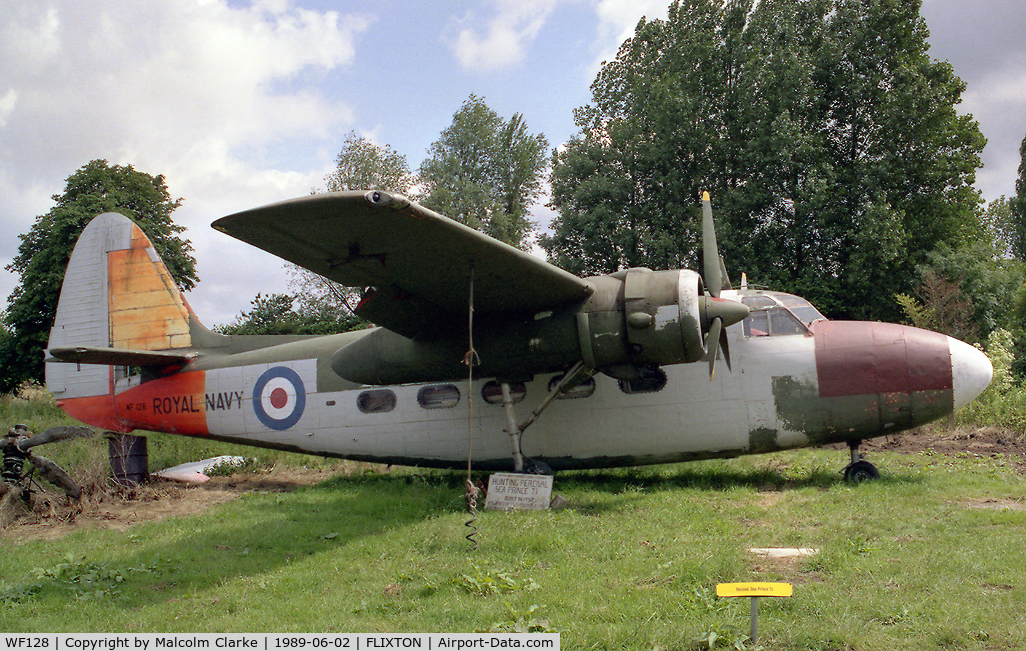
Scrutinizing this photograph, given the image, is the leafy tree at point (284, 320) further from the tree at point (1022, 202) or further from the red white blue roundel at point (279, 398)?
the tree at point (1022, 202)

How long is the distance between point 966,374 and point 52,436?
11536mm

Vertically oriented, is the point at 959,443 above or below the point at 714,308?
below

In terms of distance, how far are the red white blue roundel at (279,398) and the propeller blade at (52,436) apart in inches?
92.5

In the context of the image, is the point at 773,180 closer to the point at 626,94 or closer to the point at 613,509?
the point at 626,94

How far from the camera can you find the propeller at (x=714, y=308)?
7754mm

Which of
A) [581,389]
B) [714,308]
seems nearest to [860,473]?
[714,308]

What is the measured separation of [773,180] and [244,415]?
2137cm

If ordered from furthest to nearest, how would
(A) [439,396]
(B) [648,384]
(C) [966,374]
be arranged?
(A) [439,396] → (B) [648,384] → (C) [966,374]

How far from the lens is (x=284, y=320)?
30.5 meters

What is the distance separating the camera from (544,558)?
5887 mm

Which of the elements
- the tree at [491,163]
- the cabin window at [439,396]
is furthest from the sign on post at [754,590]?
the tree at [491,163]

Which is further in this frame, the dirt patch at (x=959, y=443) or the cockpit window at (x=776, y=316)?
the dirt patch at (x=959, y=443)

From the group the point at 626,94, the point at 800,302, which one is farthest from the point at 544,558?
the point at 626,94

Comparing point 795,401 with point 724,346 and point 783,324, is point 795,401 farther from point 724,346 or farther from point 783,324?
point 724,346
